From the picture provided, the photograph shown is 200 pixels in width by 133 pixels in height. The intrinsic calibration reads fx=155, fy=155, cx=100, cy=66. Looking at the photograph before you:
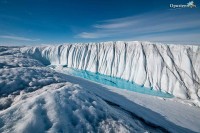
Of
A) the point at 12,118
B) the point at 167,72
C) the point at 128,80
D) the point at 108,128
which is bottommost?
the point at 128,80

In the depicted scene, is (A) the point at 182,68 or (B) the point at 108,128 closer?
(B) the point at 108,128

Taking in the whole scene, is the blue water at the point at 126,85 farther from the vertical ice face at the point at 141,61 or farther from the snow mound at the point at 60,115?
the snow mound at the point at 60,115

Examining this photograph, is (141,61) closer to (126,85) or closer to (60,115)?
(126,85)

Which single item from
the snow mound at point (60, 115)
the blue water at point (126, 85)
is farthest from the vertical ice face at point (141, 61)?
the snow mound at point (60, 115)

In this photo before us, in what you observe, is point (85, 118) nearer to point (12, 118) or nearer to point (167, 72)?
point (12, 118)

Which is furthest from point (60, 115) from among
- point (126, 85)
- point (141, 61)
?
point (141, 61)

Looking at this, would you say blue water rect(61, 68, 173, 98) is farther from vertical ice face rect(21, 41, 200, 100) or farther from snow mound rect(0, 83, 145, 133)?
Answer: snow mound rect(0, 83, 145, 133)

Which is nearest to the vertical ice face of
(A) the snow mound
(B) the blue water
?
(B) the blue water

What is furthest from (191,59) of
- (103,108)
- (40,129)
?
(40,129)

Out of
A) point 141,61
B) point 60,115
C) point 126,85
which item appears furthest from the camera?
point 141,61
